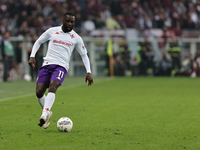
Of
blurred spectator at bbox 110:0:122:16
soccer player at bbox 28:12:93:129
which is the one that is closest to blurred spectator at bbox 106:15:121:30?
A: blurred spectator at bbox 110:0:122:16

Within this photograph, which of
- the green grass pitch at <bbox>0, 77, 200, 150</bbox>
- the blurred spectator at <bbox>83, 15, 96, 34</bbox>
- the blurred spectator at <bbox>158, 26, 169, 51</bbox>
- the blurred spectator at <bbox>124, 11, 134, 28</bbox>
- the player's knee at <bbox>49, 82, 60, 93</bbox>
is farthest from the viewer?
the blurred spectator at <bbox>124, 11, 134, 28</bbox>

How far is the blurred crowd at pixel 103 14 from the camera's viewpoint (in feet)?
85.1

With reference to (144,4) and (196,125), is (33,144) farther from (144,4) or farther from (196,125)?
(144,4)

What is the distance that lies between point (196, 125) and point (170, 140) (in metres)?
1.60

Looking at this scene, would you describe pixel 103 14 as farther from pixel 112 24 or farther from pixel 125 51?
pixel 125 51

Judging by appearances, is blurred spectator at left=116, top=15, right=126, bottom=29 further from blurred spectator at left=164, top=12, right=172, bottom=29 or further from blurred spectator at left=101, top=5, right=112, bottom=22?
blurred spectator at left=164, top=12, right=172, bottom=29

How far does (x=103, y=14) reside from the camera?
2666 cm

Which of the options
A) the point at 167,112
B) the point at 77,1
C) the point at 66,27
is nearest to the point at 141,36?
the point at 77,1

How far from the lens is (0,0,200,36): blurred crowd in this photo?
85.1ft

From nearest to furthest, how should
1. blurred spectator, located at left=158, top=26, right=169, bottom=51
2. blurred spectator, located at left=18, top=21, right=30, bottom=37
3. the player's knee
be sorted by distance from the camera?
the player's knee
blurred spectator, located at left=18, top=21, right=30, bottom=37
blurred spectator, located at left=158, top=26, right=169, bottom=51

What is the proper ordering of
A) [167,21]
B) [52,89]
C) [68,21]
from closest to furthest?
1. [52,89]
2. [68,21]
3. [167,21]

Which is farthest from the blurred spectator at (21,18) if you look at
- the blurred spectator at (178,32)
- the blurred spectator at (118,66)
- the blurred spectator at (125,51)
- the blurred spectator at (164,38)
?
the blurred spectator at (178,32)

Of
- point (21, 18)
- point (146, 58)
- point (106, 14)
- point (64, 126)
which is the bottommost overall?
point (146, 58)

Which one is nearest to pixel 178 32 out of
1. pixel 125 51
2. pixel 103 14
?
pixel 125 51
